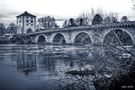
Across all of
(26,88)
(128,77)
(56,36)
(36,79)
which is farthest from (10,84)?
(56,36)

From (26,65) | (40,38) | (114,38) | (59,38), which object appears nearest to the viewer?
(114,38)

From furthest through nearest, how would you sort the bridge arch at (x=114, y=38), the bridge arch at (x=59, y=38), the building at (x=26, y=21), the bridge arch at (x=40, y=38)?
the bridge arch at (x=59, y=38), the bridge arch at (x=40, y=38), the building at (x=26, y=21), the bridge arch at (x=114, y=38)

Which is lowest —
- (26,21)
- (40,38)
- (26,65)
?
(26,65)

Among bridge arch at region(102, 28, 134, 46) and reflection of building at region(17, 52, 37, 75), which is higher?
bridge arch at region(102, 28, 134, 46)

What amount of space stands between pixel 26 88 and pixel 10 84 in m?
0.25

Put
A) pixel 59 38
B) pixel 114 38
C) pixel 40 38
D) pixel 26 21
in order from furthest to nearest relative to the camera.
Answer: pixel 59 38, pixel 40 38, pixel 26 21, pixel 114 38

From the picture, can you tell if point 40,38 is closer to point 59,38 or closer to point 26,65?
point 59,38

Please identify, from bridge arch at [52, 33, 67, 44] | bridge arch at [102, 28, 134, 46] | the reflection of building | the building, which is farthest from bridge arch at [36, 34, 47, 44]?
bridge arch at [102, 28, 134, 46]

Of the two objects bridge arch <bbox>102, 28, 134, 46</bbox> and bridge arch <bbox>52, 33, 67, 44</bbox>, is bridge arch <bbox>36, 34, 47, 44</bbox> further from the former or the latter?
bridge arch <bbox>102, 28, 134, 46</bbox>

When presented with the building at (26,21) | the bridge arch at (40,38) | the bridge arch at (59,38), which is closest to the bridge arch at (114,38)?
the building at (26,21)

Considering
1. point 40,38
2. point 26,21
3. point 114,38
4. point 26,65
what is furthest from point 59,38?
point 114,38

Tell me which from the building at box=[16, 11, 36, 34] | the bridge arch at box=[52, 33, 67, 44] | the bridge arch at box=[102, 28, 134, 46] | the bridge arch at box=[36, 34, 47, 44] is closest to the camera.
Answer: the bridge arch at box=[102, 28, 134, 46]

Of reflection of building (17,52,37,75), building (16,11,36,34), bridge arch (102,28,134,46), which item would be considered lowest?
reflection of building (17,52,37,75)

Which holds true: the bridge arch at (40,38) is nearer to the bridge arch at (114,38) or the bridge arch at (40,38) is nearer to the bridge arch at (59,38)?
the bridge arch at (59,38)
